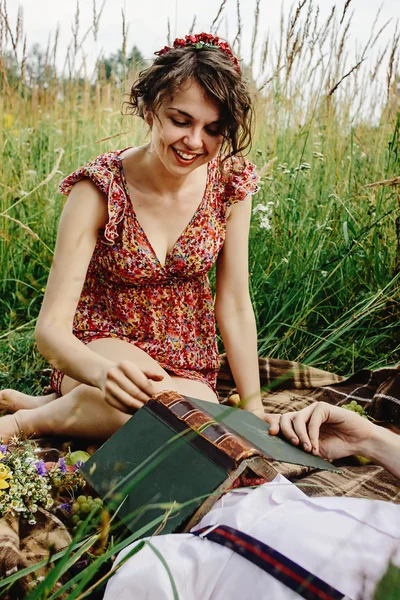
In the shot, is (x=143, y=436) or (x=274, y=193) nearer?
(x=143, y=436)

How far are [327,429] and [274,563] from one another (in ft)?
2.40

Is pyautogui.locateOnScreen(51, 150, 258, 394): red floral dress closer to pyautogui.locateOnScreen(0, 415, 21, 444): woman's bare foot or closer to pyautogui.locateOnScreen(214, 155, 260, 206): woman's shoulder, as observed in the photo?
pyautogui.locateOnScreen(214, 155, 260, 206): woman's shoulder

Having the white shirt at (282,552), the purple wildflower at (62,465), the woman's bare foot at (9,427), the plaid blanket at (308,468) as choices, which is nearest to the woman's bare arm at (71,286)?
the purple wildflower at (62,465)

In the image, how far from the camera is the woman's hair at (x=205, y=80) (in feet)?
6.56

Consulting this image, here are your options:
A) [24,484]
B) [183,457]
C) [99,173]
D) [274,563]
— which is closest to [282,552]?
[274,563]

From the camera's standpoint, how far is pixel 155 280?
231 centimetres

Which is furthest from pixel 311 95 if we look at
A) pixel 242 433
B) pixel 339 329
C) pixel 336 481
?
pixel 242 433

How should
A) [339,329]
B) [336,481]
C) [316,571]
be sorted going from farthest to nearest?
[339,329]
[336,481]
[316,571]

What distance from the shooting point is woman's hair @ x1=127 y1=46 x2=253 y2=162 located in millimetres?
2000

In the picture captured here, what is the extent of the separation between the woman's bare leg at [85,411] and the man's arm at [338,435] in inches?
22.3

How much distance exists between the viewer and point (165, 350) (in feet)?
7.72

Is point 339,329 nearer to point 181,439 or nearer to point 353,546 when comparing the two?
point 181,439

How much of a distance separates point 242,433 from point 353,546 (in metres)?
0.52

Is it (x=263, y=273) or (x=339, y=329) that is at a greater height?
(x=263, y=273)
